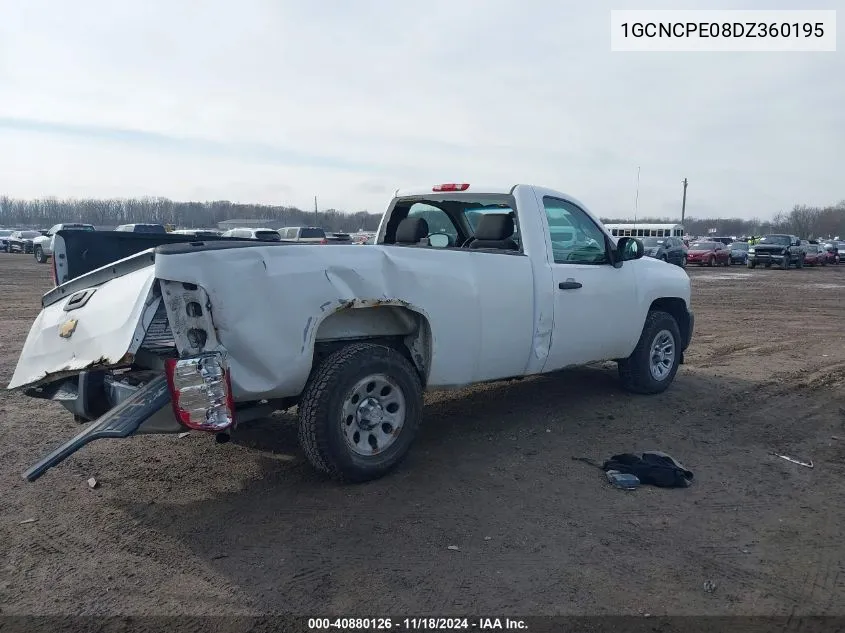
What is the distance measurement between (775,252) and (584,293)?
116 ft

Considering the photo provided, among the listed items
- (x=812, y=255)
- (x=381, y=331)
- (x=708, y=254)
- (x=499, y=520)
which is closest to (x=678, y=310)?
(x=381, y=331)

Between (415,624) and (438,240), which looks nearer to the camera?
(415,624)

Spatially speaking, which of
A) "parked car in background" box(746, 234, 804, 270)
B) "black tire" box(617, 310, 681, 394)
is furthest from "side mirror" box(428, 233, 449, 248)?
"parked car in background" box(746, 234, 804, 270)

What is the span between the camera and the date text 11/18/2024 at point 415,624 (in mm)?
3078

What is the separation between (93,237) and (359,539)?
3187mm

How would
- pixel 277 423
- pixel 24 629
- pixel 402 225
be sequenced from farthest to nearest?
pixel 402 225 → pixel 277 423 → pixel 24 629

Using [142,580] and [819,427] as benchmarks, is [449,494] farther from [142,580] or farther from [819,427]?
[819,427]

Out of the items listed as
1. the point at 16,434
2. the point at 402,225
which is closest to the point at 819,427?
the point at 402,225

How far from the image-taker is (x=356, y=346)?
4.57 m

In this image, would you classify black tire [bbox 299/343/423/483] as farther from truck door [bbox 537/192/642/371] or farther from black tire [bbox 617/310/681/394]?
black tire [bbox 617/310/681/394]

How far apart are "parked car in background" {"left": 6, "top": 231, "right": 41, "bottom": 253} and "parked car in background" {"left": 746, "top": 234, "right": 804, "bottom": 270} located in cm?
4199

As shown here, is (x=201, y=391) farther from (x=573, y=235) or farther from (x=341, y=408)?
(x=573, y=235)

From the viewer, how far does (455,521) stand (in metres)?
4.13

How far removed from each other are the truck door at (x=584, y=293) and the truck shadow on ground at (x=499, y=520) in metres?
0.67
